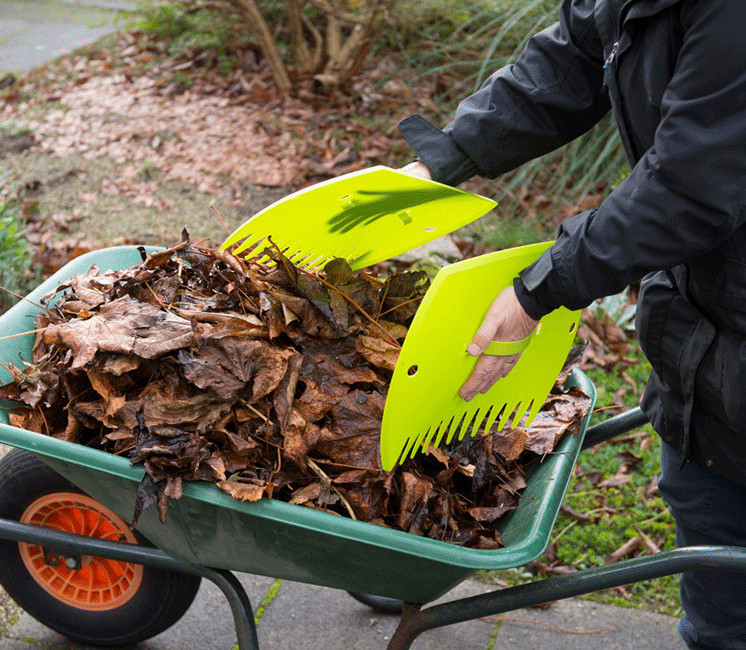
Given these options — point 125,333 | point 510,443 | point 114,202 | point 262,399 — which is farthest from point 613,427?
point 114,202

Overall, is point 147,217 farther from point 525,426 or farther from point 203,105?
point 525,426

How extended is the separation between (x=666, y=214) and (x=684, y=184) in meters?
0.05

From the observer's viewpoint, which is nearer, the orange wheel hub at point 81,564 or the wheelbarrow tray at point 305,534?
the wheelbarrow tray at point 305,534

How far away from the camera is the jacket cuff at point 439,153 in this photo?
5.82 ft

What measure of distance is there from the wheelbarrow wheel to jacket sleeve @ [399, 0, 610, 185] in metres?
1.24

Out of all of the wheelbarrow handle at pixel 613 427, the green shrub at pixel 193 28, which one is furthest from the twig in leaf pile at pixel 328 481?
the green shrub at pixel 193 28

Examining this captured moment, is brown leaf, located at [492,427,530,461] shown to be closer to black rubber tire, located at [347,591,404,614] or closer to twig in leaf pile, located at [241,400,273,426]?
twig in leaf pile, located at [241,400,273,426]

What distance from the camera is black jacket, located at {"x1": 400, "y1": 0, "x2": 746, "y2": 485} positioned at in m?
1.20

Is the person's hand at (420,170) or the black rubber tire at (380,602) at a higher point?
the person's hand at (420,170)

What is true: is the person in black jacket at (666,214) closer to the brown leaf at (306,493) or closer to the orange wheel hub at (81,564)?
the brown leaf at (306,493)

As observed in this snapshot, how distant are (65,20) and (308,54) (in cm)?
319

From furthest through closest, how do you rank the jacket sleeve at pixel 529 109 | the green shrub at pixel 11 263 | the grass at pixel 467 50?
1. the grass at pixel 467 50
2. the green shrub at pixel 11 263
3. the jacket sleeve at pixel 529 109

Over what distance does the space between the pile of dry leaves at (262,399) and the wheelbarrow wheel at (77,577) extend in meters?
0.37

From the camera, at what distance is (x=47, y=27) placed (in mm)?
7086
